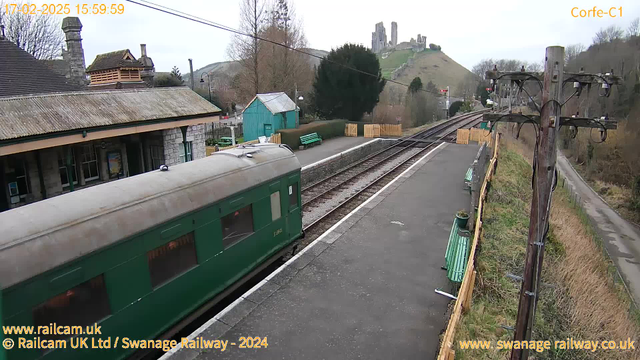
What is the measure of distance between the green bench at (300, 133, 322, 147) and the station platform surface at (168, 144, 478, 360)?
14.3m

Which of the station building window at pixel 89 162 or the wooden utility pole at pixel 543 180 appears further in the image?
the station building window at pixel 89 162

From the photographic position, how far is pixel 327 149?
81.6ft

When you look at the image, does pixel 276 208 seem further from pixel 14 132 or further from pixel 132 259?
pixel 14 132

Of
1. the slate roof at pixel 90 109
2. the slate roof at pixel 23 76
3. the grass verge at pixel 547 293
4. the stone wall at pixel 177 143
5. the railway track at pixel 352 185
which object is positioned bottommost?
the grass verge at pixel 547 293

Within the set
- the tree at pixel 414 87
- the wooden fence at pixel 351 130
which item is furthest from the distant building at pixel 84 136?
the tree at pixel 414 87

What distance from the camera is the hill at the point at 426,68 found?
11194 cm

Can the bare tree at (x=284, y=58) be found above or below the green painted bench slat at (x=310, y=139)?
above

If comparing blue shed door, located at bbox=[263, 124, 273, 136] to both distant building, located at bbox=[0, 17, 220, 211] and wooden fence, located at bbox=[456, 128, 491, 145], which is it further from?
wooden fence, located at bbox=[456, 128, 491, 145]

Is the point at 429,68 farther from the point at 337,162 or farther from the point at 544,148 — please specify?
the point at 544,148

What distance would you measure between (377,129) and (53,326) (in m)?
27.4

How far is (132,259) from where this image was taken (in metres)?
5.39

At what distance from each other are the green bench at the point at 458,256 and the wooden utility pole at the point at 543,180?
278cm

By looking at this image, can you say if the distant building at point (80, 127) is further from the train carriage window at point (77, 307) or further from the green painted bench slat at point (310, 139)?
the green painted bench slat at point (310, 139)

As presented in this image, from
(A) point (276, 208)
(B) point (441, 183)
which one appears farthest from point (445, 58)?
(A) point (276, 208)
